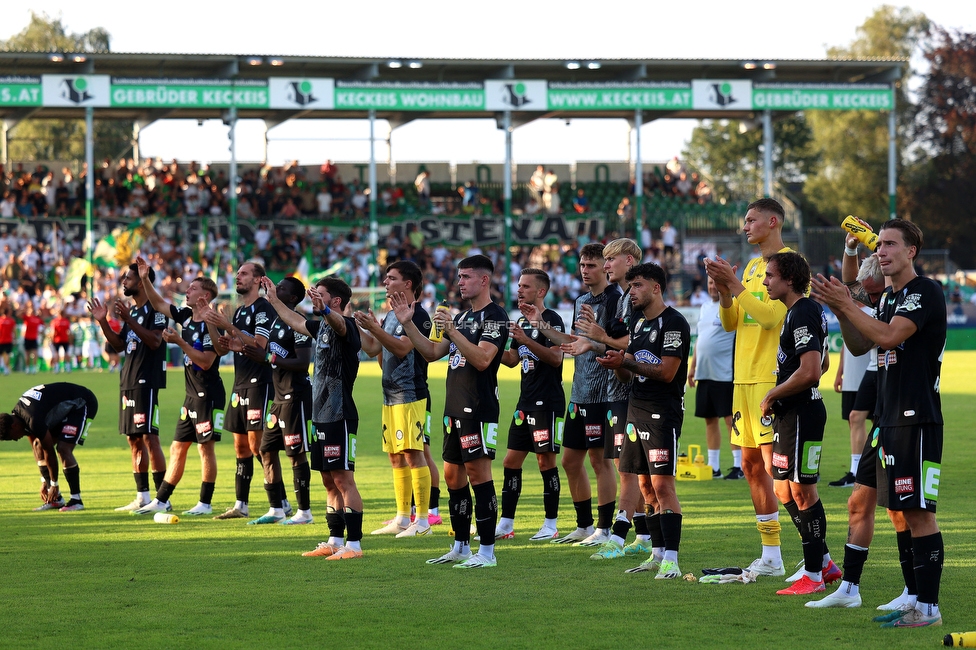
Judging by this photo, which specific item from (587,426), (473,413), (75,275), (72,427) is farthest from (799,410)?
(75,275)

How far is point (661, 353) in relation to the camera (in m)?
8.30

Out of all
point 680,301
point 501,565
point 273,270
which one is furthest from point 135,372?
point 680,301

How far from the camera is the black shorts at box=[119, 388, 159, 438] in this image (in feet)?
39.2

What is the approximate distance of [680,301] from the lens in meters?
42.7

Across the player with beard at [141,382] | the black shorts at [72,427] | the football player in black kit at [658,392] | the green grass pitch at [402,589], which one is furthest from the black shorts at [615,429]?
the black shorts at [72,427]

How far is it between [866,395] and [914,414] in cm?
542

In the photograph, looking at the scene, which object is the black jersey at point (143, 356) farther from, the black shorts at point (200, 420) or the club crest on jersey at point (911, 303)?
the club crest on jersey at point (911, 303)

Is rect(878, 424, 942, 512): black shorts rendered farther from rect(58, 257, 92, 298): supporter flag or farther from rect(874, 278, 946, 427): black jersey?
rect(58, 257, 92, 298): supporter flag

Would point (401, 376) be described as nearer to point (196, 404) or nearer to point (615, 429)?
point (615, 429)

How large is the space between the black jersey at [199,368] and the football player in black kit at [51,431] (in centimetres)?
151

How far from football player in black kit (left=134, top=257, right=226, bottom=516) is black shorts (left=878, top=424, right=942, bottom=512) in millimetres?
6878

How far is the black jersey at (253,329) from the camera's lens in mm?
11109

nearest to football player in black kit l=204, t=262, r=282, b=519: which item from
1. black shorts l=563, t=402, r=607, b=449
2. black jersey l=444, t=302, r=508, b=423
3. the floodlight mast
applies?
black jersey l=444, t=302, r=508, b=423

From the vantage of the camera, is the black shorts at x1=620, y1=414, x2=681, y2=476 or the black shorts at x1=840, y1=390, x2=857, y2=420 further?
the black shorts at x1=840, y1=390, x2=857, y2=420
